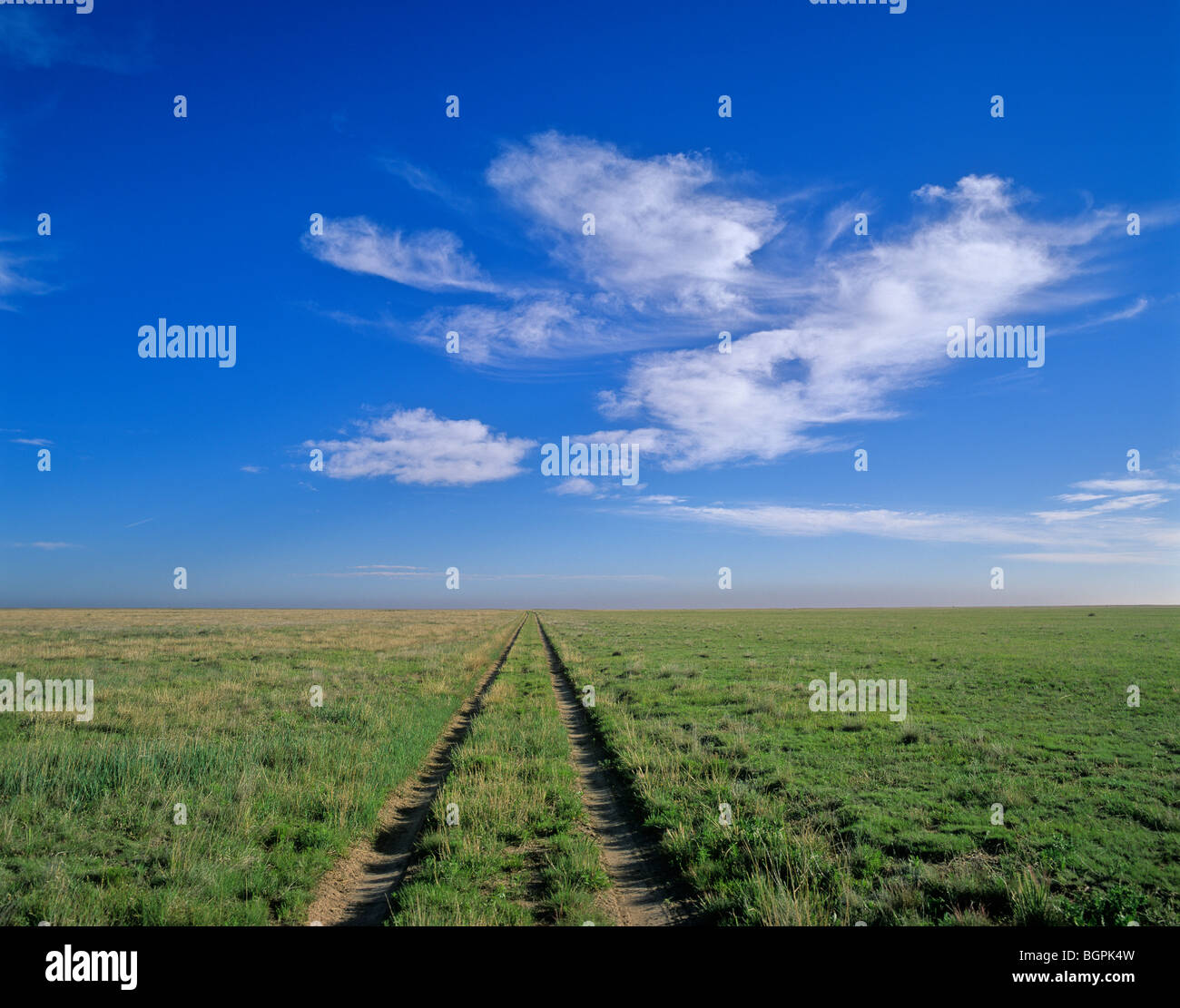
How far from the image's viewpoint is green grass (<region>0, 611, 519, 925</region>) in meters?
6.83

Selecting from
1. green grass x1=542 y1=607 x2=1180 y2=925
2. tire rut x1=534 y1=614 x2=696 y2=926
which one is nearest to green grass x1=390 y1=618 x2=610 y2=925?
Result: tire rut x1=534 y1=614 x2=696 y2=926

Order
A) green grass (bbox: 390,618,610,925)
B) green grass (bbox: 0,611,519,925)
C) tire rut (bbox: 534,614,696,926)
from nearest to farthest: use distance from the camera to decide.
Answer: green grass (bbox: 390,618,610,925) < tire rut (bbox: 534,614,696,926) < green grass (bbox: 0,611,519,925)

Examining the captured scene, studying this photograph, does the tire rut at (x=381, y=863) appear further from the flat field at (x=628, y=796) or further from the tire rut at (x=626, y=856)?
the tire rut at (x=626, y=856)

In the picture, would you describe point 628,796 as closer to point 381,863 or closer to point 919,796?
point 381,863

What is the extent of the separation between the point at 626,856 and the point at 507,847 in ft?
5.50

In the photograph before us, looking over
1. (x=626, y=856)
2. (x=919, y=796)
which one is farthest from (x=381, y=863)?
(x=919, y=796)

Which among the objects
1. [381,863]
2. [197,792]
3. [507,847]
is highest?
[197,792]

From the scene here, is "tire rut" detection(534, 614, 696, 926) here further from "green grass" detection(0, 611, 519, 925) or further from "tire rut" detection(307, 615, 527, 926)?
"green grass" detection(0, 611, 519, 925)

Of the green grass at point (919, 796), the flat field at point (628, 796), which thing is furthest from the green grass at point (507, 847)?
the green grass at point (919, 796)

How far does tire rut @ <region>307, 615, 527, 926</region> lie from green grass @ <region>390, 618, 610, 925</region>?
0.31m

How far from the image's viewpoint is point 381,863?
8336mm

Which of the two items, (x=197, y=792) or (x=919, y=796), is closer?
(x=197, y=792)

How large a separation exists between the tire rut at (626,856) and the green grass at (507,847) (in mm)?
241
